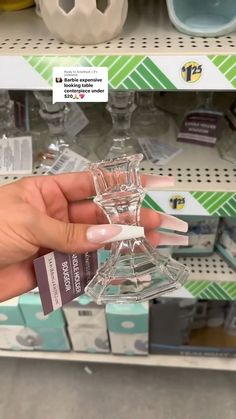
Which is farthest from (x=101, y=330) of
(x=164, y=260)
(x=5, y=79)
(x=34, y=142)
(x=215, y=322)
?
(x=5, y=79)

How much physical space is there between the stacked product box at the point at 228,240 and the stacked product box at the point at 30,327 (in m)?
0.53

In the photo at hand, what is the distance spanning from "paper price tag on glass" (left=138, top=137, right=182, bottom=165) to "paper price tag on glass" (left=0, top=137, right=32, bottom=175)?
0.93 ft

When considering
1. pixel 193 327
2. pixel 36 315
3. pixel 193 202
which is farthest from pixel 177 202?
pixel 193 327

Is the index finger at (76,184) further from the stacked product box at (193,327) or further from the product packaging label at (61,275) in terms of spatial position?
the stacked product box at (193,327)

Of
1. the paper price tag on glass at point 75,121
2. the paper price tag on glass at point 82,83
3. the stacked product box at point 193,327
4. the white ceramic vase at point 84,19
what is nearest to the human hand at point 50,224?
the paper price tag on glass at point 82,83

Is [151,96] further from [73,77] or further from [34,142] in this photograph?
[73,77]

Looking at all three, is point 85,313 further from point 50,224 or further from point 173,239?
point 50,224

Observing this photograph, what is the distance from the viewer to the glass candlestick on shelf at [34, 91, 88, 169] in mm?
1145

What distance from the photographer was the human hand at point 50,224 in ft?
2.31

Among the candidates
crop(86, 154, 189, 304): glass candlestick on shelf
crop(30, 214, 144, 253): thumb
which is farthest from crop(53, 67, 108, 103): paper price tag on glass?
crop(30, 214, 144, 253): thumb

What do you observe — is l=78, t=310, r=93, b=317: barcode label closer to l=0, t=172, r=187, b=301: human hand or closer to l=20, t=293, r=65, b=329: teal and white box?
l=20, t=293, r=65, b=329: teal and white box

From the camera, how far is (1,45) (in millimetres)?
Result: 880

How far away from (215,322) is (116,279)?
944mm

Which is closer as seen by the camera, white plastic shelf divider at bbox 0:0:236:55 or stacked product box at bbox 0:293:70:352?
white plastic shelf divider at bbox 0:0:236:55
